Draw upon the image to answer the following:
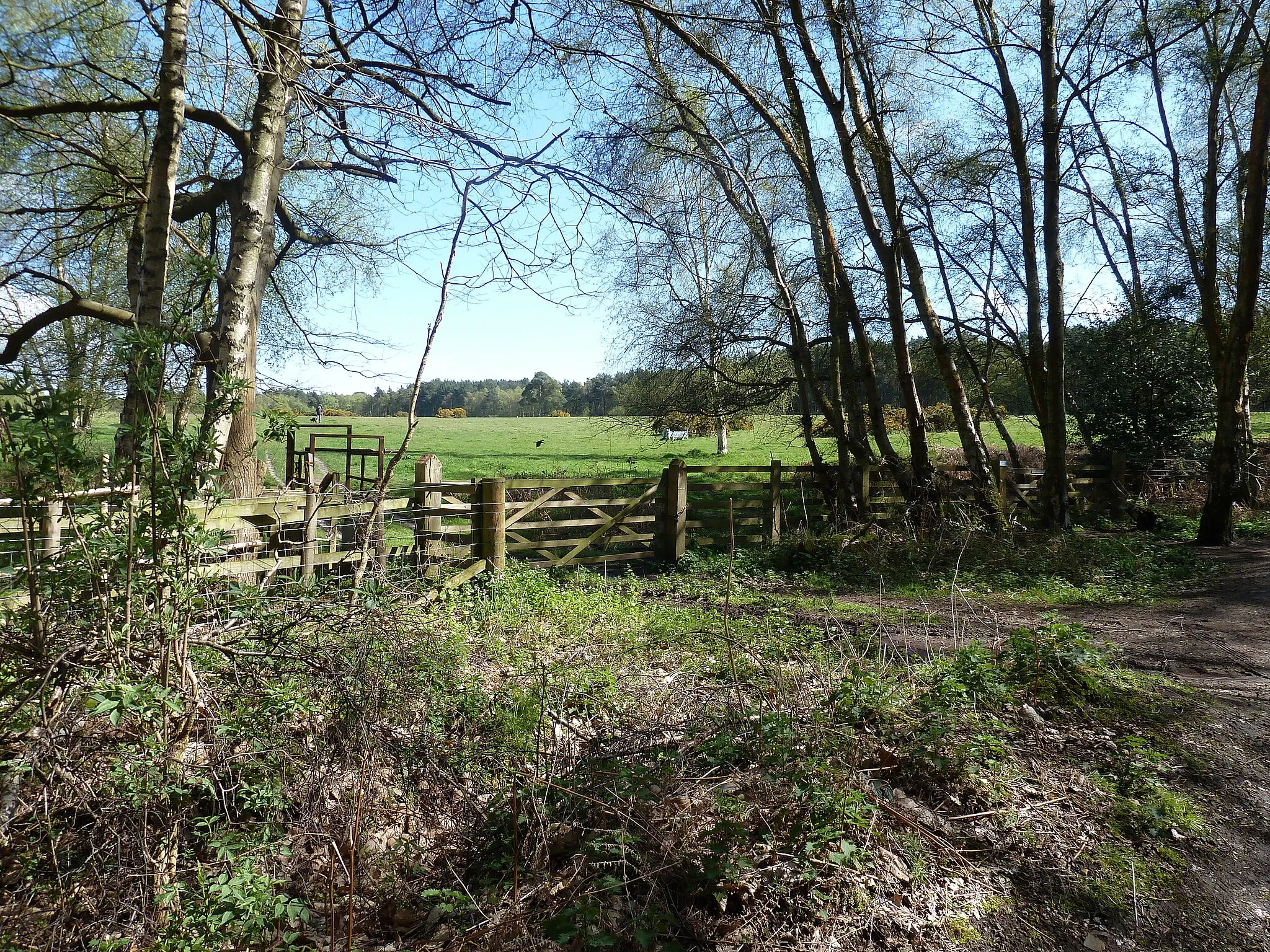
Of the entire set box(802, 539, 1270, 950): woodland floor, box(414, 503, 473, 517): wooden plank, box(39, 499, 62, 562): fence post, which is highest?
box(39, 499, 62, 562): fence post

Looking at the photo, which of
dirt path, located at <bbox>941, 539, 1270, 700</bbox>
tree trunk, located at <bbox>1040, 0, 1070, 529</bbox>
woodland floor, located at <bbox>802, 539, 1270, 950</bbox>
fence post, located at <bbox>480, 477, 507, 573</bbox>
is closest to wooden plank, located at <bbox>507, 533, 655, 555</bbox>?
fence post, located at <bbox>480, 477, 507, 573</bbox>

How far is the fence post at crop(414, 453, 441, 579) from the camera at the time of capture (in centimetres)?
761

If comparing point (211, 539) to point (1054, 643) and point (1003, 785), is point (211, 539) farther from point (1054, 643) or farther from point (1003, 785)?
point (1054, 643)

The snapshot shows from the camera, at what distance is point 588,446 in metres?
32.0

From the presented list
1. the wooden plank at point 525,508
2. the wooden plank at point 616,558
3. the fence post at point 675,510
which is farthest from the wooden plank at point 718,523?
the wooden plank at point 525,508

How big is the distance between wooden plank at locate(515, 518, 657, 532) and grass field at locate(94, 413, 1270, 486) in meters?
4.14

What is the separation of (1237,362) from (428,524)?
12571 millimetres

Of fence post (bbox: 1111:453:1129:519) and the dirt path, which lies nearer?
the dirt path

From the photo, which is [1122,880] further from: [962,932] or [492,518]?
[492,518]

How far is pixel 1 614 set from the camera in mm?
2691

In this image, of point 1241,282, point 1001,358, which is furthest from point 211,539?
point 1001,358

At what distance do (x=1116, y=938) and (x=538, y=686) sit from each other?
108 inches

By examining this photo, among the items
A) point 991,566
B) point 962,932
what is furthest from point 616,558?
point 962,932

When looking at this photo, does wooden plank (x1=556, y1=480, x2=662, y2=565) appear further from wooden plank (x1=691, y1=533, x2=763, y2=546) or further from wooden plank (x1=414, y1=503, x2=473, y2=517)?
wooden plank (x1=414, y1=503, x2=473, y2=517)
